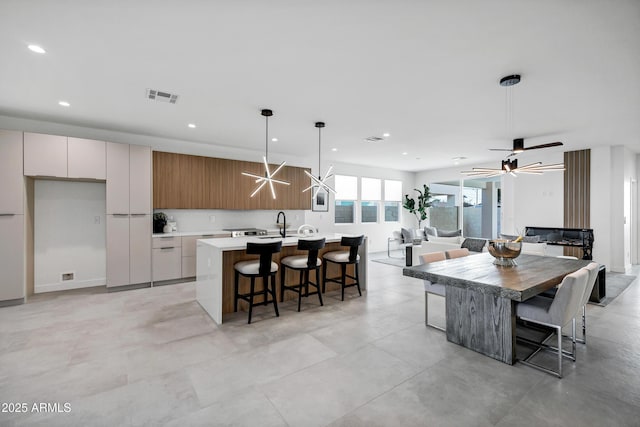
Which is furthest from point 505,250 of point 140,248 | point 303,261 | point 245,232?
point 140,248

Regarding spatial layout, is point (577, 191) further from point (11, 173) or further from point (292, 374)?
point (11, 173)

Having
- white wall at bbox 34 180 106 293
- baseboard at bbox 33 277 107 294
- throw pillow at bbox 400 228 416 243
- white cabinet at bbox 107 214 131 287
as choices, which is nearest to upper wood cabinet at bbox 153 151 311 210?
white cabinet at bbox 107 214 131 287

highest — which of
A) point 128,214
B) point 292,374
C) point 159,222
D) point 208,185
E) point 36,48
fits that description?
point 36,48

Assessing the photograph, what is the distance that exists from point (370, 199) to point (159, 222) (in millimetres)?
5827

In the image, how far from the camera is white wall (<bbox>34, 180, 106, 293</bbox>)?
4473 mm

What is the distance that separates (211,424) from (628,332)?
4145mm

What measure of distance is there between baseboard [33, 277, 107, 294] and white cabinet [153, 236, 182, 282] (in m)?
1.00

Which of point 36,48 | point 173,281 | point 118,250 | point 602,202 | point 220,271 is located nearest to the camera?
point 36,48

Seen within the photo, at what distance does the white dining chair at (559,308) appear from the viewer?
2.22 m

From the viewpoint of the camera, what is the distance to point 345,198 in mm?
8320

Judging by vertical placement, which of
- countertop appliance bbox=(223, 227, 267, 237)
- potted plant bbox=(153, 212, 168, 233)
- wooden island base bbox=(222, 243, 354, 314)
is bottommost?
wooden island base bbox=(222, 243, 354, 314)

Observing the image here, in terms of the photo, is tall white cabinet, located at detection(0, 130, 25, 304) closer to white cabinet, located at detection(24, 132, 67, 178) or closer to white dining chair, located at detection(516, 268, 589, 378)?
white cabinet, located at detection(24, 132, 67, 178)

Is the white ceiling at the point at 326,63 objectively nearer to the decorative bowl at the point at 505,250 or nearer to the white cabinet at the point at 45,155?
the white cabinet at the point at 45,155

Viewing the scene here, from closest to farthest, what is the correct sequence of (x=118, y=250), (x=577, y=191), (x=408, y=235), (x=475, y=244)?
(x=118, y=250) < (x=475, y=244) < (x=577, y=191) < (x=408, y=235)
